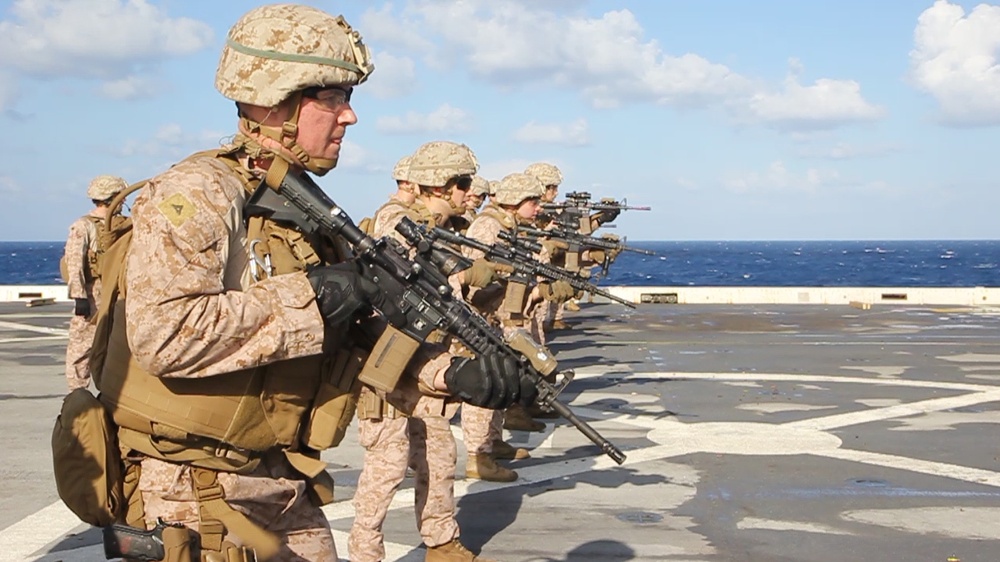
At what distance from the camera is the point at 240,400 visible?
3391mm

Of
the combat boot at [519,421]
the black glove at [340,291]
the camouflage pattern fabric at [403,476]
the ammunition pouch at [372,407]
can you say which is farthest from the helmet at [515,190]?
the black glove at [340,291]

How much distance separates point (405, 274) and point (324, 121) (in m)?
0.51

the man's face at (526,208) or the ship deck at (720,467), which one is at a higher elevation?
the man's face at (526,208)

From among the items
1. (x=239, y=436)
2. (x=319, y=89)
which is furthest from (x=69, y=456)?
(x=319, y=89)

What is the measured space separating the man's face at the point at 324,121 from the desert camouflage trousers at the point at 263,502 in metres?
0.92

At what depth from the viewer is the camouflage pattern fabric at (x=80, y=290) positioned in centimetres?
1078

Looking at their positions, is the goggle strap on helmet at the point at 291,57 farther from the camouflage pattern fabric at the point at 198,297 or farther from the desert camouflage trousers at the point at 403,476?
the desert camouflage trousers at the point at 403,476

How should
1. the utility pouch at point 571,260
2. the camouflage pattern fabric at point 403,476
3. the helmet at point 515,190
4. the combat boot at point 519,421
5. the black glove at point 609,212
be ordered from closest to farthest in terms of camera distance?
the camouflage pattern fabric at point 403,476, the combat boot at point 519,421, the helmet at point 515,190, the utility pouch at point 571,260, the black glove at point 609,212

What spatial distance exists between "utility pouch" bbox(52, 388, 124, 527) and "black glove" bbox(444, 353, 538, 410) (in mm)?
1000

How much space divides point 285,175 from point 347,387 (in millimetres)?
658

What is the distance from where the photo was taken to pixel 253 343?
325 cm

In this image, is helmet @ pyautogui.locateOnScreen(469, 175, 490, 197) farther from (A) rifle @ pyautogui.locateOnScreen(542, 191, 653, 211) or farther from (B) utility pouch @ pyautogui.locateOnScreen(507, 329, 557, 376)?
(B) utility pouch @ pyautogui.locateOnScreen(507, 329, 557, 376)

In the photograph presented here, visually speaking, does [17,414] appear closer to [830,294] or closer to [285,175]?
[285,175]

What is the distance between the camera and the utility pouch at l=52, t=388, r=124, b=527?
3.41 m
